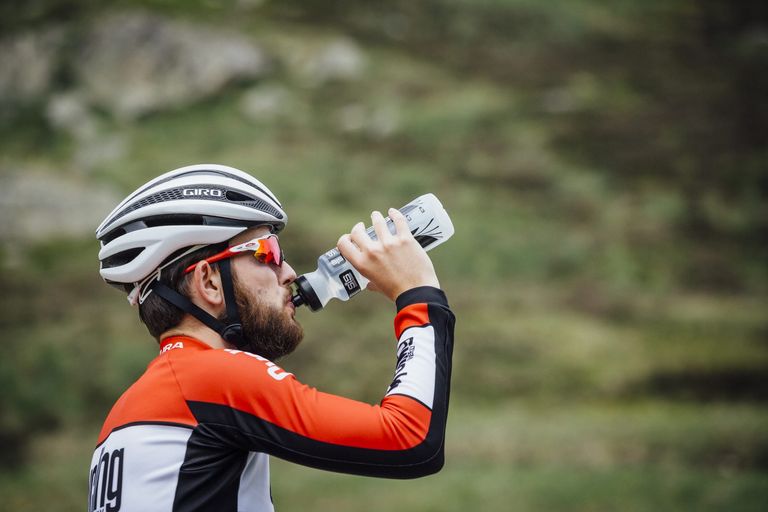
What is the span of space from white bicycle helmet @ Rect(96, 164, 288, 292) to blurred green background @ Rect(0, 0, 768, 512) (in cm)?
709

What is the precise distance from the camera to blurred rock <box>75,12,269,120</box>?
16078 mm

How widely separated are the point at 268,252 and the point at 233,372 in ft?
1.83

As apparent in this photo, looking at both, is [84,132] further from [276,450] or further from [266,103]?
[276,450]

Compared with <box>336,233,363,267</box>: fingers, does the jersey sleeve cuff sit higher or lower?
lower

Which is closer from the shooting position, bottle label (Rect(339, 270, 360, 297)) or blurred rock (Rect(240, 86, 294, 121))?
bottle label (Rect(339, 270, 360, 297))

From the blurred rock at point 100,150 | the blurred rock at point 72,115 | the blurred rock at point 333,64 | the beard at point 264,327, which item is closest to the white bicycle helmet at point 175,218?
the beard at point 264,327

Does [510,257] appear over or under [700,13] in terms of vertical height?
under

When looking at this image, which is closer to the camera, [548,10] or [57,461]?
[57,461]

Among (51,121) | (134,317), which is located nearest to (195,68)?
(51,121)

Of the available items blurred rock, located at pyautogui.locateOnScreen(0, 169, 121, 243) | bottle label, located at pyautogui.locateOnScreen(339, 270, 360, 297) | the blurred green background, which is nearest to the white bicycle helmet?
bottle label, located at pyautogui.locateOnScreen(339, 270, 360, 297)

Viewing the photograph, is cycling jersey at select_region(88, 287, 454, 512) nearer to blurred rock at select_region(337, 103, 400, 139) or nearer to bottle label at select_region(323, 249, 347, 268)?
bottle label at select_region(323, 249, 347, 268)

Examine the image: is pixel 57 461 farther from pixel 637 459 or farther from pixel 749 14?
pixel 749 14

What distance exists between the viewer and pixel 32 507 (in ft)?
31.5

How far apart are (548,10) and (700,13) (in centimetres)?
361
